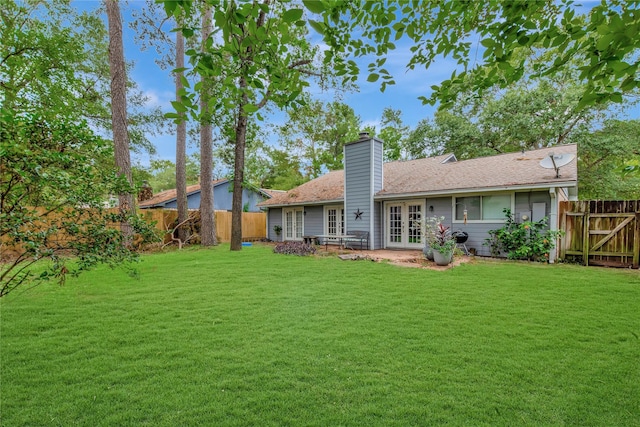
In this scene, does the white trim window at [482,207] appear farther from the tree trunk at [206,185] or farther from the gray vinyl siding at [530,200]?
the tree trunk at [206,185]

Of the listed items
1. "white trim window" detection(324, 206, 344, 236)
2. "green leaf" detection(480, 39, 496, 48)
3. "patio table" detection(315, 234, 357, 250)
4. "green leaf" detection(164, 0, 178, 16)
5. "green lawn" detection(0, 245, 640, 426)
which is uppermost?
"green leaf" detection(480, 39, 496, 48)

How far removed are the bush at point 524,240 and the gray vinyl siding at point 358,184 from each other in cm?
424

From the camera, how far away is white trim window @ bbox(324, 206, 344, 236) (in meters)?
12.9

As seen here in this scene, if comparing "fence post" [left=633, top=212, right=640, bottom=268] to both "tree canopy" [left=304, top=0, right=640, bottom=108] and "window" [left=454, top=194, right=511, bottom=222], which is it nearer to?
"window" [left=454, top=194, right=511, bottom=222]

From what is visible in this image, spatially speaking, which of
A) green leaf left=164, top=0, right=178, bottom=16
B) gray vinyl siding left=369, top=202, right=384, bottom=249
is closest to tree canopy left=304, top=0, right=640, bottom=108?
green leaf left=164, top=0, right=178, bottom=16

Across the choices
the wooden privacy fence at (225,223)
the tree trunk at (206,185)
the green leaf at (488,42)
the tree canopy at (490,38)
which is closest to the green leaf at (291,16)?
the tree canopy at (490,38)

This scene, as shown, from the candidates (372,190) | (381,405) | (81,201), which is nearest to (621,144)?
(372,190)

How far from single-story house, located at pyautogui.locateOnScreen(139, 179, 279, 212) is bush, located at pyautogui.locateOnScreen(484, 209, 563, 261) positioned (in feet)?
40.7

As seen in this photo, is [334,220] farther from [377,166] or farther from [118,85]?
[118,85]

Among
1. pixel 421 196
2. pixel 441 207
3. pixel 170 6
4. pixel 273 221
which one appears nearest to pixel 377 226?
pixel 421 196

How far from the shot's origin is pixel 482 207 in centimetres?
899

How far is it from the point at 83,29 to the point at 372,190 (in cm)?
1204

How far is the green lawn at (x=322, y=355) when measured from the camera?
2.01 m

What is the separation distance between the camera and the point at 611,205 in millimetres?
7344
